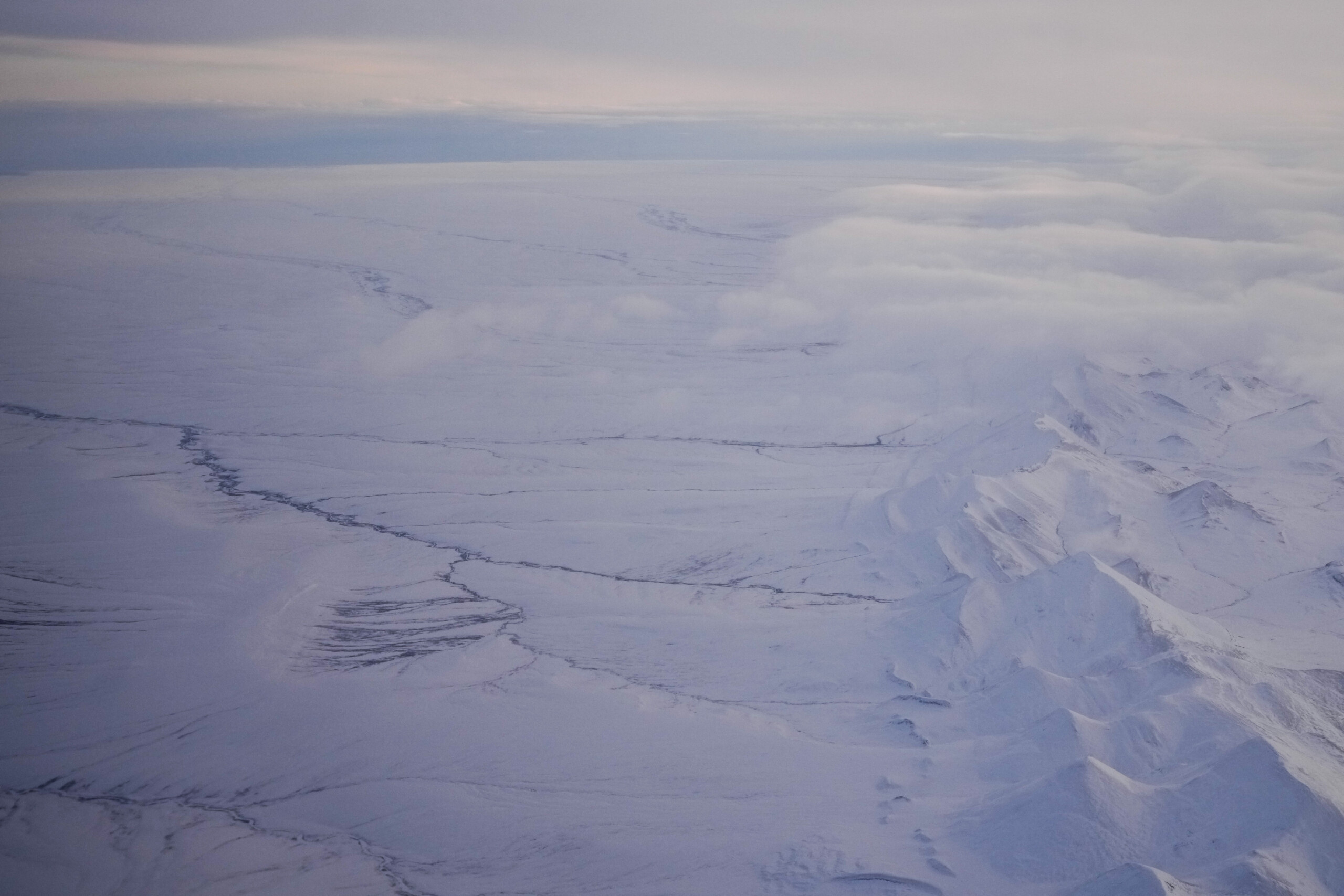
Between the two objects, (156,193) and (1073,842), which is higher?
(156,193)

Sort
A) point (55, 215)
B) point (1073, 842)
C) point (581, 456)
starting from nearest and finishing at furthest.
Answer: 1. point (1073, 842)
2. point (581, 456)
3. point (55, 215)

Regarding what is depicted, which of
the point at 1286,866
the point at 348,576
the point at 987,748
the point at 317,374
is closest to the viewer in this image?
the point at 1286,866

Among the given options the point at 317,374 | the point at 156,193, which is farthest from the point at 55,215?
the point at 317,374

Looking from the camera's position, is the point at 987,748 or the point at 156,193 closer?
the point at 987,748

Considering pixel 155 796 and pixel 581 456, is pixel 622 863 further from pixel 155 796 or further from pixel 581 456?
pixel 581 456

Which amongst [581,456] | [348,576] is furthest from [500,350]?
[348,576]

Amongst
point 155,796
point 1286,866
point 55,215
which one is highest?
point 55,215
